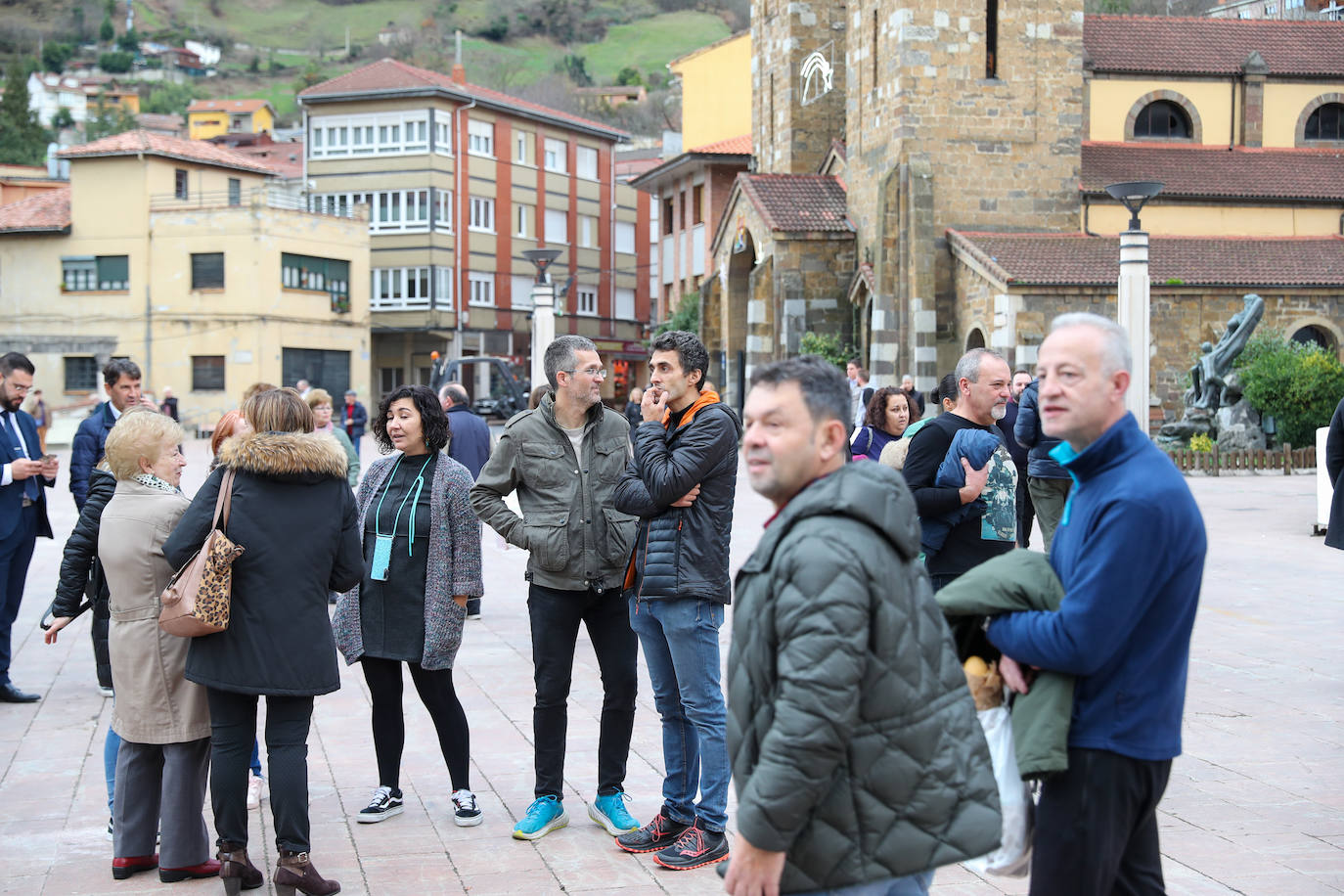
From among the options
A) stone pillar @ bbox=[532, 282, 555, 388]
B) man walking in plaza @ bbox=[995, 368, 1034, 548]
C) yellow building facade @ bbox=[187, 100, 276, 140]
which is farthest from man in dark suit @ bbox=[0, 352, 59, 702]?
yellow building facade @ bbox=[187, 100, 276, 140]

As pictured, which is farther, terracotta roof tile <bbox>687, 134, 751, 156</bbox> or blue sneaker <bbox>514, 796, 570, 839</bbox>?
terracotta roof tile <bbox>687, 134, 751, 156</bbox>

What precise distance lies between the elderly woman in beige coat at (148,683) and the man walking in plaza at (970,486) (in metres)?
2.98

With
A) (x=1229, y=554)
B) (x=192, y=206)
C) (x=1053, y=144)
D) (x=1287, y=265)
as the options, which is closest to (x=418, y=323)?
(x=192, y=206)

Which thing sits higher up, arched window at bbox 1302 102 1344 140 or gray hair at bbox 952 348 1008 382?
arched window at bbox 1302 102 1344 140

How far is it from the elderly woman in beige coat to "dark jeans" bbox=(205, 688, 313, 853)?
19cm

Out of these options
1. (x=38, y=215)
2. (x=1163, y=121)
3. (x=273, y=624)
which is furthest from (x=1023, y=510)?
(x=38, y=215)

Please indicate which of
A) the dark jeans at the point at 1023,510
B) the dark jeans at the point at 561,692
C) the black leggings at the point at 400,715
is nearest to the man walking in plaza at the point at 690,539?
the dark jeans at the point at 561,692

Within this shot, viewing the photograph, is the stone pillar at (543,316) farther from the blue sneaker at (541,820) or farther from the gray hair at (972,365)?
the blue sneaker at (541,820)

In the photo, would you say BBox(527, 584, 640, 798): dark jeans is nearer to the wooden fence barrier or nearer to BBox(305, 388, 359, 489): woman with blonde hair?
BBox(305, 388, 359, 489): woman with blonde hair

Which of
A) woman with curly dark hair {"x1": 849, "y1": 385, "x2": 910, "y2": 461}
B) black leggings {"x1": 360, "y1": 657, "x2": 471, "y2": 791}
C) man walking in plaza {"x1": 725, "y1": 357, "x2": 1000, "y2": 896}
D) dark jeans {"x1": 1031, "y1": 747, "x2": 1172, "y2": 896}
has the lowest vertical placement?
black leggings {"x1": 360, "y1": 657, "x2": 471, "y2": 791}

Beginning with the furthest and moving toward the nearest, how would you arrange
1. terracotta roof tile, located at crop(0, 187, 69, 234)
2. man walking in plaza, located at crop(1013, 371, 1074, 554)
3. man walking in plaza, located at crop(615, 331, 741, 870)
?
terracotta roof tile, located at crop(0, 187, 69, 234)
man walking in plaza, located at crop(1013, 371, 1074, 554)
man walking in plaza, located at crop(615, 331, 741, 870)

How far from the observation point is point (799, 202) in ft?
117

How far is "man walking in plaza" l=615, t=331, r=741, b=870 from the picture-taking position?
5207 mm

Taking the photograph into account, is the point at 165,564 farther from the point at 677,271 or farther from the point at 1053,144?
the point at 677,271
